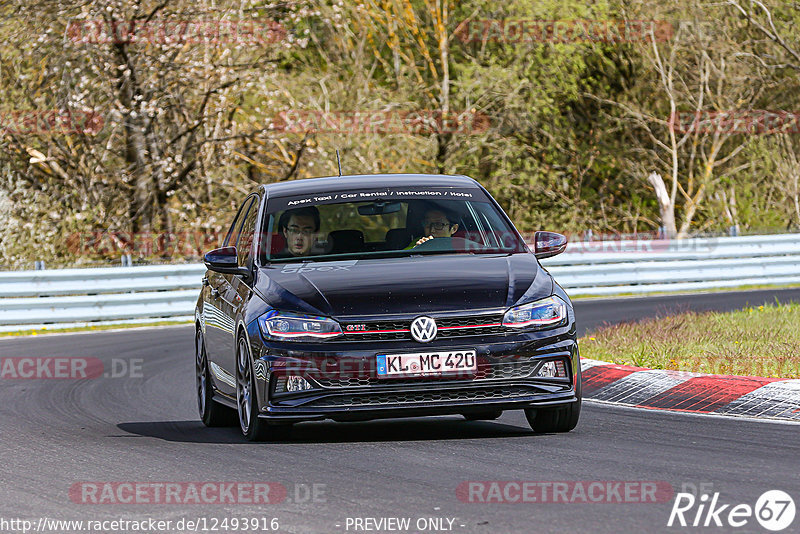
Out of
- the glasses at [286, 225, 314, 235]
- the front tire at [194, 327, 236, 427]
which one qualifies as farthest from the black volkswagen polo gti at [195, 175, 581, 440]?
the front tire at [194, 327, 236, 427]

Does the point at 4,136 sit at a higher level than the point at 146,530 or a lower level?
lower

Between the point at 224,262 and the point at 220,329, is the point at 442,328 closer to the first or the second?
the point at 224,262

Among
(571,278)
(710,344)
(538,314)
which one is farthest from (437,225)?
(571,278)

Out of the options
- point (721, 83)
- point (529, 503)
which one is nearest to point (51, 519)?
point (529, 503)

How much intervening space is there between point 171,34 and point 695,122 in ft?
43.3

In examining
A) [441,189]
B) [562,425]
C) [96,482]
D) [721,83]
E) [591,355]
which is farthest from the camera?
[721,83]

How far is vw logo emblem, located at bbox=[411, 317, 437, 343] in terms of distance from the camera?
800cm

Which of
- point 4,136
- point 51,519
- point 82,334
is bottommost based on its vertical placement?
point 82,334

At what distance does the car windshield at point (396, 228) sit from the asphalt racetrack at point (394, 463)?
1.13 meters

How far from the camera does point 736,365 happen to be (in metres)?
11.2

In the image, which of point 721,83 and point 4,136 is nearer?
point 4,136

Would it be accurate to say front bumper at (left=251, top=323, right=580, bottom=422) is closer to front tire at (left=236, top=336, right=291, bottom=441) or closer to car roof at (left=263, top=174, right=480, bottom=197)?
front tire at (left=236, top=336, right=291, bottom=441)

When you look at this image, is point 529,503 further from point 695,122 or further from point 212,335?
point 695,122

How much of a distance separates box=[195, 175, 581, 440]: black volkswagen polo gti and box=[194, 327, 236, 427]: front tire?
2.78ft
